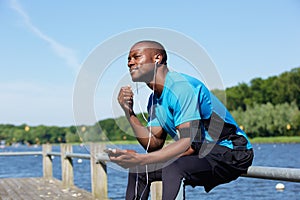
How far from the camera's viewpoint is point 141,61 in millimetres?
2734

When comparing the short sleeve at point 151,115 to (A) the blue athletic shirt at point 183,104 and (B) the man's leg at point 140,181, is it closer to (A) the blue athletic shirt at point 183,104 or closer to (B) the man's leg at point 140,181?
(A) the blue athletic shirt at point 183,104

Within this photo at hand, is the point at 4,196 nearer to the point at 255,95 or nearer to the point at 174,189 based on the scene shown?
the point at 174,189

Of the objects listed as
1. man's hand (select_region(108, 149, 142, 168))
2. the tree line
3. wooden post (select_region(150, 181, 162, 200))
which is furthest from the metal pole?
the tree line

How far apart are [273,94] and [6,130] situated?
58.1m

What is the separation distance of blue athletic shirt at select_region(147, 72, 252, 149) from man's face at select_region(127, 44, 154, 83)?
4.3 inches

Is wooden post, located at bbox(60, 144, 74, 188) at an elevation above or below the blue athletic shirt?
below

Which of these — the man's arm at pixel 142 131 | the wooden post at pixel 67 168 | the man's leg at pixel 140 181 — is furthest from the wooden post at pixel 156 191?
the wooden post at pixel 67 168

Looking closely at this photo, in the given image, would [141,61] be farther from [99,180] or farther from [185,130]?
[99,180]

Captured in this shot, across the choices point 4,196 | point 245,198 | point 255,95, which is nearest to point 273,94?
point 255,95

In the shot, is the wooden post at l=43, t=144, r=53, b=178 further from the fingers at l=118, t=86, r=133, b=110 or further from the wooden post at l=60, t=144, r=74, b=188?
the fingers at l=118, t=86, r=133, b=110

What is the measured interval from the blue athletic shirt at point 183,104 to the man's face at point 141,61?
0.35 ft

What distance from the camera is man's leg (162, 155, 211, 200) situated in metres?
2.67

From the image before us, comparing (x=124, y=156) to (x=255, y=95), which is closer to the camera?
(x=124, y=156)

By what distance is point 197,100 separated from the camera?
104 inches
